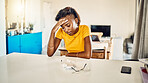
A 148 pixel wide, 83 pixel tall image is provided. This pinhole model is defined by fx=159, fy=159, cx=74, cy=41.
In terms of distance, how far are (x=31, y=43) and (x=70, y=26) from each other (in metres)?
3.83

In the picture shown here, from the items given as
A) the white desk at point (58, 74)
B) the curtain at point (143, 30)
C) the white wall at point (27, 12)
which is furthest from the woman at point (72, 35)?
the white wall at point (27, 12)

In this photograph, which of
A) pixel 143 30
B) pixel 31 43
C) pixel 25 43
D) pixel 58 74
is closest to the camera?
pixel 58 74

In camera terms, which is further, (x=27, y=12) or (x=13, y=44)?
(x=27, y=12)

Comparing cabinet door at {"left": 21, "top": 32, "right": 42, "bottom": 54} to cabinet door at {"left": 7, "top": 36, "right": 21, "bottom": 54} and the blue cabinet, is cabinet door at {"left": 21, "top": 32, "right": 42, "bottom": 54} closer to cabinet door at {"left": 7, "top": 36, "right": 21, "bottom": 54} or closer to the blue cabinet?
the blue cabinet

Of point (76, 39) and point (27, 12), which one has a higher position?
point (27, 12)

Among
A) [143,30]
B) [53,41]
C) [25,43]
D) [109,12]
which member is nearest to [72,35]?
[53,41]

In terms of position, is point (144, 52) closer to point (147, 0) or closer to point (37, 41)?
point (147, 0)

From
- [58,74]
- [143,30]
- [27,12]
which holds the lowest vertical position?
[58,74]

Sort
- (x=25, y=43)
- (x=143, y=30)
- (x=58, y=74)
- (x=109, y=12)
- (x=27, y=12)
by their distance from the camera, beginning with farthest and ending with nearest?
(x=109, y=12) < (x=27, y=12) < (x=25, y=43) < (x=143, y=30) < (x=58, y=74)

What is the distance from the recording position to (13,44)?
14.3 ft

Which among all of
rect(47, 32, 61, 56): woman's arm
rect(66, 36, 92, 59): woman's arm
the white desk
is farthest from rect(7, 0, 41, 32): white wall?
the white desk

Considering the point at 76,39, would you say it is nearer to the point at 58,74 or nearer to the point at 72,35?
the point at 72,35

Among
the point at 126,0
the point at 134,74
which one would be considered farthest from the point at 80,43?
the point at 126,0

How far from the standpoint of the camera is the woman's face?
1.67m
